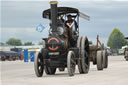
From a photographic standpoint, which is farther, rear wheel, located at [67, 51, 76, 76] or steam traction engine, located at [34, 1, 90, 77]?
steam traction engine, located at [34, 1, 90, 77]

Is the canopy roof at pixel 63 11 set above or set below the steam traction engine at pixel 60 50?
above

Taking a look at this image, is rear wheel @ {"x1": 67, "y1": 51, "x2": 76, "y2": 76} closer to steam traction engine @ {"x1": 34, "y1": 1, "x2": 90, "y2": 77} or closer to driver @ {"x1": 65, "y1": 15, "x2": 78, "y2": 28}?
steam traction engine @ {"x1": 34, "y1": 1, "x2": 90, "y2": 77}

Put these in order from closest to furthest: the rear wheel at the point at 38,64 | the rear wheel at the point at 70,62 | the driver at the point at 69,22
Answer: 1. the rear wheel at the point at 70,62
2. the rear wheel at the point at 38,64
3. the driver at the point at 69,22

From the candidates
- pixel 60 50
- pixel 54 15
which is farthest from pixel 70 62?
pixel 54 15

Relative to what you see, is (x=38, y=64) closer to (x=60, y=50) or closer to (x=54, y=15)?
(x=60, y=50)

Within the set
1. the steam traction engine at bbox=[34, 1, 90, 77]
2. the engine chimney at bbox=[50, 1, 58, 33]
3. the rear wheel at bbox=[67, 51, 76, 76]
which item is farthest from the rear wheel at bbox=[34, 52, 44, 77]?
the rear wheel at bbox=[67, 51, 76, 76]

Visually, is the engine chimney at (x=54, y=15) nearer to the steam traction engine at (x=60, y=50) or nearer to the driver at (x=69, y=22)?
the steam traction engine at (x=60, y=50)

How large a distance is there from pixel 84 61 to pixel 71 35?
1319 millimetres

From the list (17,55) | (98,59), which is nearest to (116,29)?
(17,55)

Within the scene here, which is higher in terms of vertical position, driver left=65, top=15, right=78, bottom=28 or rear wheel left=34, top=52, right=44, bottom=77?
driver left=65, top=15, right=78, bottom=28

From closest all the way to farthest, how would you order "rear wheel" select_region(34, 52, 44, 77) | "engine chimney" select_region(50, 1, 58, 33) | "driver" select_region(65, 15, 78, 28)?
"rear wheel" select_region(34, 52, 44, 77) < "engine chimney" select_region(50, 1, 58, 33) < "driver" select_region(65, 15, 78, 28)

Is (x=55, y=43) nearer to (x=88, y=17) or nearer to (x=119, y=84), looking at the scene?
(x=88, y=17)

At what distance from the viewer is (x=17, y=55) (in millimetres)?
61094

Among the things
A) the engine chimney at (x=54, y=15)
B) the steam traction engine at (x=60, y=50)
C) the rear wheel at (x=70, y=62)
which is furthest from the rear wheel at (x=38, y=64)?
the rear wheel at (x=70, y=62)
